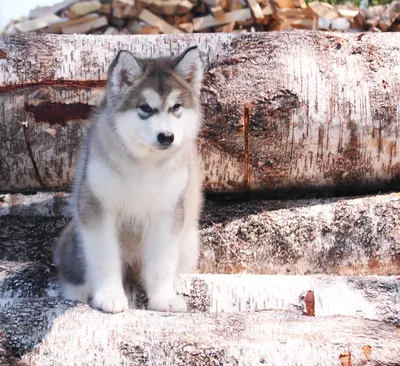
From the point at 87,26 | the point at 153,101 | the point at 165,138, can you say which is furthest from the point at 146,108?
the point at 87,26

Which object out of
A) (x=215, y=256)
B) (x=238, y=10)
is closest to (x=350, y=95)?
(x=215, y=256)

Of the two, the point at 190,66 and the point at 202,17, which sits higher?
the point at 190,66

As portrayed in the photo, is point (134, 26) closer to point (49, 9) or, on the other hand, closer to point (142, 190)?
point (49, 9)

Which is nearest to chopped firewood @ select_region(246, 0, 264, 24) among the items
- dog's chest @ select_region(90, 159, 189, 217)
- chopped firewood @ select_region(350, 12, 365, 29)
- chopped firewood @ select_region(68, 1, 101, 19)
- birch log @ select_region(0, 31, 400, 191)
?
chopped firewood @ select_region(350, 12, 365, 29)

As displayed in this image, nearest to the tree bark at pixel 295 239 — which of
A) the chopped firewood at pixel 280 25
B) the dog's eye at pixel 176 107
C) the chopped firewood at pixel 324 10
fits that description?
the dog's eye at pixel 176 107

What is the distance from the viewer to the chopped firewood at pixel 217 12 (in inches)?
233

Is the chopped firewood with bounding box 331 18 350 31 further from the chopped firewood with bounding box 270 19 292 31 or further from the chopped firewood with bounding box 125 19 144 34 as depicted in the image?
the chopped firewood with bounding box 125 19 144 34

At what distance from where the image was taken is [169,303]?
8.99ft

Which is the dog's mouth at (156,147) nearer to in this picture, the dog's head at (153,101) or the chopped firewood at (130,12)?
the dog's head at (153,101)

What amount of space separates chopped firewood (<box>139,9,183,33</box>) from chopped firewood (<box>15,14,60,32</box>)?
764mm

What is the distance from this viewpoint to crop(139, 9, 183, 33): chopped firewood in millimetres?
6039

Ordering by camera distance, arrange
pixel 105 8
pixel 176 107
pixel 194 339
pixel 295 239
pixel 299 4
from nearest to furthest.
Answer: pixel 194 339
pixel 176 107
pixel 295 239
pixel 299 4
pixel 105 8

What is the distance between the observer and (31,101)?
11.6 feet

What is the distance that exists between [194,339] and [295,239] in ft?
4.50
